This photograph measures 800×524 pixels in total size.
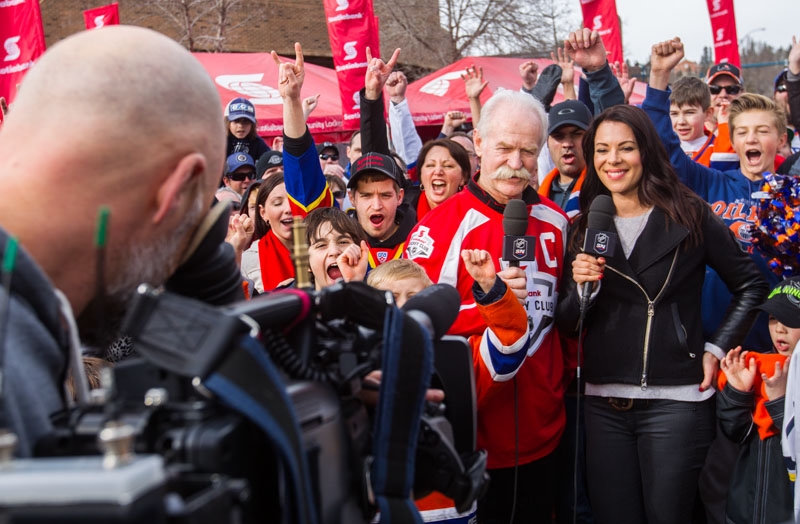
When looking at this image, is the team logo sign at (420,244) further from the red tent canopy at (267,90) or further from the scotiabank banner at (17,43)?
the red tent canopy at (267,90)

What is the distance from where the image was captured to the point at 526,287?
3.55 meters

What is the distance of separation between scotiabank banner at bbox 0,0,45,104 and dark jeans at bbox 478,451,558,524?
5.40 m

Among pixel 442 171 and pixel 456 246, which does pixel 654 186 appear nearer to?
pixel 456 246

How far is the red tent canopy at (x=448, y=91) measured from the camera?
14.0 m

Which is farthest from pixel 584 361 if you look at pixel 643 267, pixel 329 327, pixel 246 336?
pixel 246 336

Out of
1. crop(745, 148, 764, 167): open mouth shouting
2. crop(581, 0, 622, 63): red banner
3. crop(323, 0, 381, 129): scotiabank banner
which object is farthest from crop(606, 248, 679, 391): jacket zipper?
crop(581, 0, 622, 63): red banner

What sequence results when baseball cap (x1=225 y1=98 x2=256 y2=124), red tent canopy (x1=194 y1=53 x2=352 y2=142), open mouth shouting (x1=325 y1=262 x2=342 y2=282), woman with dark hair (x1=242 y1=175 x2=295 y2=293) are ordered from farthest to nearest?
1. red tent canopy (x1=194 y1=53 x2=352 y2=142)
2. baseball cap (x1=225 y1=98 x2=256 y2=124)
3. woman with dark hair (x1=242 y1=175 x2=295 y2=293)
4. open mouth shouting (x1=325 y1=262 x2=342 y2=282)

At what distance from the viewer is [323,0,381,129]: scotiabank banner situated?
6715mm

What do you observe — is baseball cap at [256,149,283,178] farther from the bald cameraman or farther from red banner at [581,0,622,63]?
the bald cameraman

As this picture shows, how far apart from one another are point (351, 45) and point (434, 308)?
217 inches

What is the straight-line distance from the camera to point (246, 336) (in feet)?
3.56

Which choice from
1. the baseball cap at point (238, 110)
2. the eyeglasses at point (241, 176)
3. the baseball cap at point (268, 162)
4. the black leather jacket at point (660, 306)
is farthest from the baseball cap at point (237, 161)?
the black leather jacket at point (660, 306)

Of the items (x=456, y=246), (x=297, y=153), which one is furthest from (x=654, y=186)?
(x=297, y=153)

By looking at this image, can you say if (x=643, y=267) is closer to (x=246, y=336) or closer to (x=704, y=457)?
(x=704, y=457)
